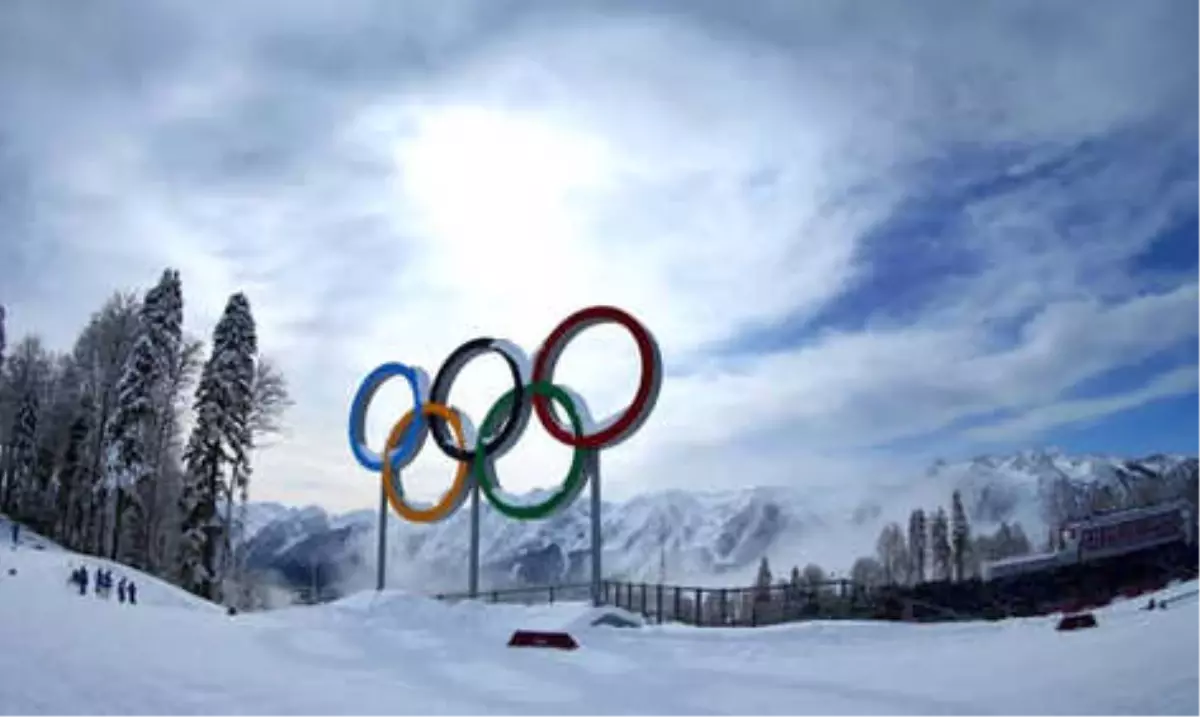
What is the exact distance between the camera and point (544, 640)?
17438mm

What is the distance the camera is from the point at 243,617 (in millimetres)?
24312

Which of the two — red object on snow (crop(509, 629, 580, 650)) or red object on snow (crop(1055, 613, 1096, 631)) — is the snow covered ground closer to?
red object on snow (crop(509, 629, 580, 650))

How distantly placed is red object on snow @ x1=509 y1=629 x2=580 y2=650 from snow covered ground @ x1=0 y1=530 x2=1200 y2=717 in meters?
0.32

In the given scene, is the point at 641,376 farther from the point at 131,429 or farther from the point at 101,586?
the point at 131,429

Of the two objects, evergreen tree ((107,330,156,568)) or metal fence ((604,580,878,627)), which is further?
evergreen tree ((107,330,156,568))

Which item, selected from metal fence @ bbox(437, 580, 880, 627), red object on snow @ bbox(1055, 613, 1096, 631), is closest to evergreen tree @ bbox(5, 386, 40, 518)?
metal fence @ bbox(437, 580, 880, 627)

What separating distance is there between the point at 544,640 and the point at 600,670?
3852mm

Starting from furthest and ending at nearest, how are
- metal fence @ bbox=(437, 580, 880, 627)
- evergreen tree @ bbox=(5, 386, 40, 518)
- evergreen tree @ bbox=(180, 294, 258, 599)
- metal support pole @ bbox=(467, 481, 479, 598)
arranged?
evergreen tree @ bbox=(5, 386, 40, 518), evergreen tree @ bbox=(180, 294, 258, 599), metal support pole @ bbox=(467, 481, 479, 598), metal fence @ bbox=(437, 580, 880, 627)

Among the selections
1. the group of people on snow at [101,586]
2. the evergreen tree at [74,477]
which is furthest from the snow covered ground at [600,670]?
the evergreen tree at [74,477]

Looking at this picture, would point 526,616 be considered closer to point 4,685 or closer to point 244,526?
point 4,685

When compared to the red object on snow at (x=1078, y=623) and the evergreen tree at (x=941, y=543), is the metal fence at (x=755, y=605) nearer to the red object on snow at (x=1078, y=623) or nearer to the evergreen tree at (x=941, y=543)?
the red object on snow at (x=1078, y=623)

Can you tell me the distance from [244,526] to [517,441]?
23824 mm

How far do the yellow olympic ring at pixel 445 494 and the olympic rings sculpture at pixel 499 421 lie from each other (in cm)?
3

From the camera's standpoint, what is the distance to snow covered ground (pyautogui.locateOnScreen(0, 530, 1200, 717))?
10016 millimetres
